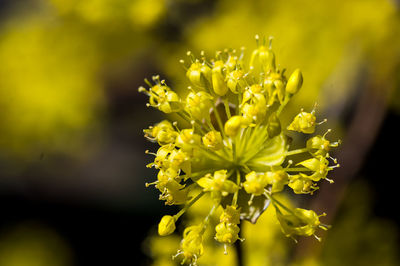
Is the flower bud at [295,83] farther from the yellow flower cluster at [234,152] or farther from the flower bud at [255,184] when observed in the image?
the flower bud at [255,184]

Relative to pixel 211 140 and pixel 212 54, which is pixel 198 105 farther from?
pixel 212 54

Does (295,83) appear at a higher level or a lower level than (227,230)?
higher

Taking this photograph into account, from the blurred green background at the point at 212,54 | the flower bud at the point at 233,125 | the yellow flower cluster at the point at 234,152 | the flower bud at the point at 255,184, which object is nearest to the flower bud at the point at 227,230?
the yellow flower cluster at the point at 234,152

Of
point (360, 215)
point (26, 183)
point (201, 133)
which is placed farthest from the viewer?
point (26, 183)

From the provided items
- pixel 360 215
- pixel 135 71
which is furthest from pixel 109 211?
pixel 360 215

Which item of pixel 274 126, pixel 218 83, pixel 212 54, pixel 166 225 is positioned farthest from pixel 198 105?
pixel 212 54

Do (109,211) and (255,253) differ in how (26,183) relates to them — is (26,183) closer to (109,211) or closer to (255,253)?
(109,211)

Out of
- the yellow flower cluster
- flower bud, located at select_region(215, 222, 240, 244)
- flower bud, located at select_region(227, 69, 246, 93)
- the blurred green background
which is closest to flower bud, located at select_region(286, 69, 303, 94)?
the yellow flower cluster
